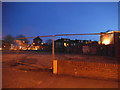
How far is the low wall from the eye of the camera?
13.3 feet

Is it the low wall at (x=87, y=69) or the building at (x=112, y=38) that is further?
the building at (x=112, y=38)

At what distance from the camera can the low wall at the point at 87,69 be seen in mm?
4062

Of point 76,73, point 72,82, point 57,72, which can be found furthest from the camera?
point 57,72

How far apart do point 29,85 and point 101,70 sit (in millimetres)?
3163

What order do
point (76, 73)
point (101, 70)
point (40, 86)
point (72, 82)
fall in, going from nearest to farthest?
point (40, 86), point (72, 82), point (101, 70), point (76, 73)

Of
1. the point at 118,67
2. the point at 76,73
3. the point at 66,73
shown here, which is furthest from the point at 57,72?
the point at 118,67

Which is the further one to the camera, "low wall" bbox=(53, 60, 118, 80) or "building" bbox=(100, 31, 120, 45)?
"building" bbox=(100, 31, 120, 45)

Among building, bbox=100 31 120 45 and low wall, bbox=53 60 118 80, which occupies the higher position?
building, bbox=100 31 120 45

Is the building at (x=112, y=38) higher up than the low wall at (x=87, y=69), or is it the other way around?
the building at (x=112, y=38)

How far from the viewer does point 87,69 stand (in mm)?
4332

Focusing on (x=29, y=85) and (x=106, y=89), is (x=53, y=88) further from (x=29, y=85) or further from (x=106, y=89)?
(x=106, y=89)

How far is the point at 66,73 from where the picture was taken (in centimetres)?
467

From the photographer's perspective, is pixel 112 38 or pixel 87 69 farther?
pixel 112 38

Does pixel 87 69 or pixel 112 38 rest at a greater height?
pixel 112 38
